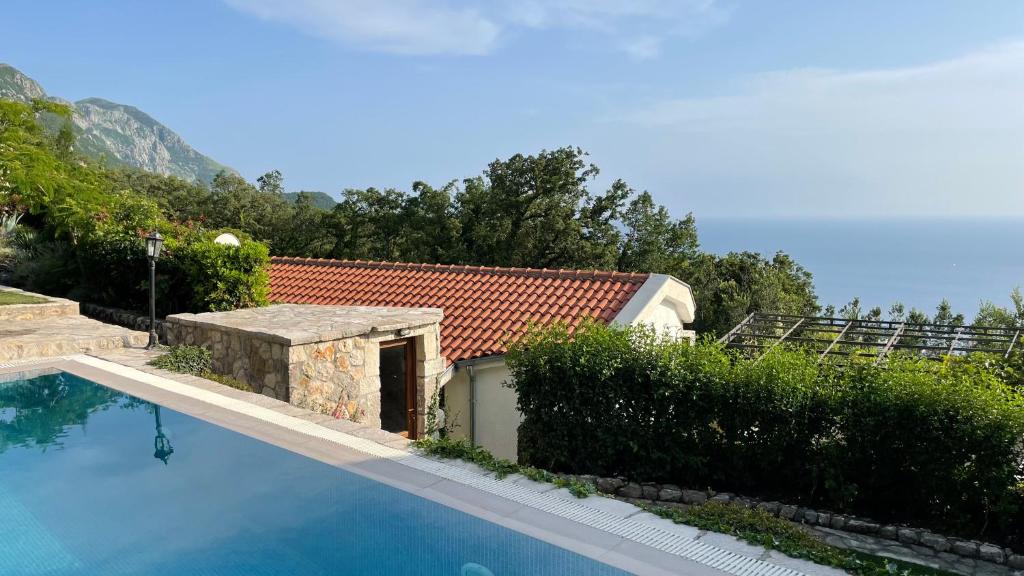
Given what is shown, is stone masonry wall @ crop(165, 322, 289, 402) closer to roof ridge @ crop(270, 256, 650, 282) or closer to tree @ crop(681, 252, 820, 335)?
roof ridge @ crop(270, 256, 650, 282)

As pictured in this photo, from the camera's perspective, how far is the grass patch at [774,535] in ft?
15.4

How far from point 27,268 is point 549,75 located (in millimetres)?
18152

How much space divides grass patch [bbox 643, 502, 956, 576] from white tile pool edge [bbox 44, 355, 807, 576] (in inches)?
12.6

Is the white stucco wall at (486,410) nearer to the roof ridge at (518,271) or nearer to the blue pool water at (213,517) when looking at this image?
the roof ridge at (518,271)

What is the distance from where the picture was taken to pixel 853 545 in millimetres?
6777

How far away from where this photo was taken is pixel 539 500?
5.58m

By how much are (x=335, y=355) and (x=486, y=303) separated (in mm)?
5443

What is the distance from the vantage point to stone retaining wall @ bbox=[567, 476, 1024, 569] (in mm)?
6617

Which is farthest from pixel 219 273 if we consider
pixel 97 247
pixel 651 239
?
pixel 651 239

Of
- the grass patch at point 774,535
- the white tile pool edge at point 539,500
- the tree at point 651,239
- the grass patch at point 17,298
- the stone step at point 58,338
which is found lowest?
the grass patch at point 774,535

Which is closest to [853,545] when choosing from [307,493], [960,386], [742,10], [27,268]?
[960,386]

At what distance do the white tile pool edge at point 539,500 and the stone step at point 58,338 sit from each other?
9.24 ft

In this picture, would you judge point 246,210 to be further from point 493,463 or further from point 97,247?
point 493,463

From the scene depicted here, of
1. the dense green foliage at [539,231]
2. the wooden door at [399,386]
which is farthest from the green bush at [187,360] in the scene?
the dense green foliage at [539,231]
